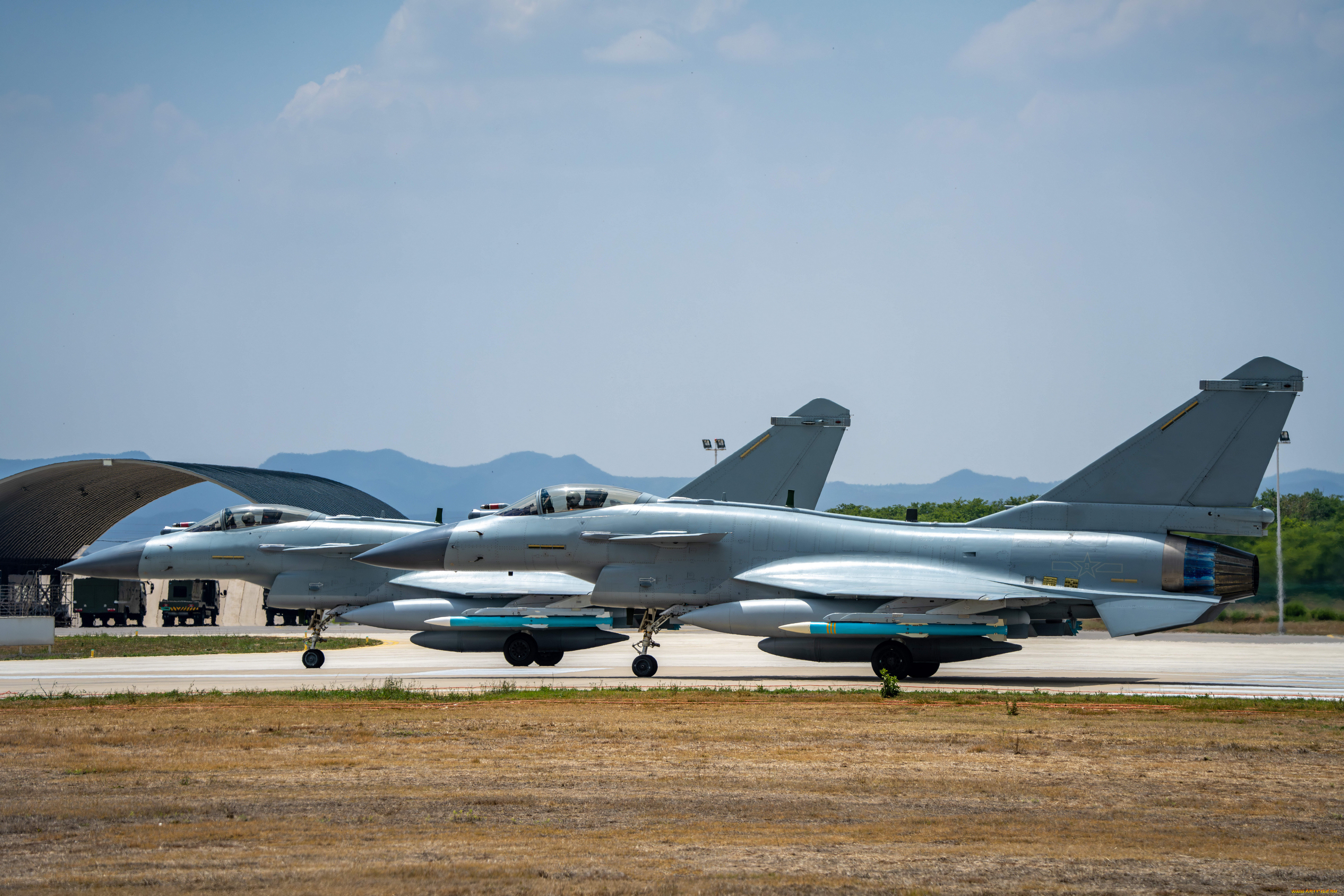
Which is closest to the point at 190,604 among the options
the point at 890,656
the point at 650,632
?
the point at 650,632

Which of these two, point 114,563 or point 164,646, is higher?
point 114,563

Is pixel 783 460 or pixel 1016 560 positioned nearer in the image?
pixel 1016 560

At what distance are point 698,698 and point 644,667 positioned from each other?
4837 mm

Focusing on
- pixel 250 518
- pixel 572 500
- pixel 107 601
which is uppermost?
pixel 572 500

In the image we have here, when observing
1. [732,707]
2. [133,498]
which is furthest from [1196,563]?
[133,498]

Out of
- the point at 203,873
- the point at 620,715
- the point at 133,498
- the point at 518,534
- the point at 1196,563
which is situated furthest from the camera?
the point at 133,498

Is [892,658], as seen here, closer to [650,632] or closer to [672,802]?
[650,632]

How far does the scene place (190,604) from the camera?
2203 inches

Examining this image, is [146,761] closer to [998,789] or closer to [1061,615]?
[998,789]

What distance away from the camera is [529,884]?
19.2 ft

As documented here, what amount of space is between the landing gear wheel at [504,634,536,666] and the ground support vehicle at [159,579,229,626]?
37093 millimetres

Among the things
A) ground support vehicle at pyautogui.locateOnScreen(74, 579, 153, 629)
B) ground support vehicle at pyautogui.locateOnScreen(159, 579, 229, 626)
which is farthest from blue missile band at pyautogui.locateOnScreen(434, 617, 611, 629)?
ground support vehicle at pyautogui.locateOnScreen(74, 579, 153, 629)

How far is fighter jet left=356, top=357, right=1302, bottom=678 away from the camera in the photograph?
1891 centimetres

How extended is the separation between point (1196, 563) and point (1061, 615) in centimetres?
231
